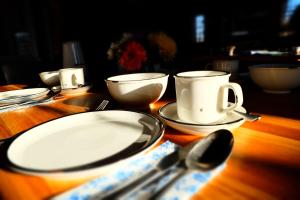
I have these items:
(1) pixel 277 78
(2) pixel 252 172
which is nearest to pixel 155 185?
(2) pixel 252 172

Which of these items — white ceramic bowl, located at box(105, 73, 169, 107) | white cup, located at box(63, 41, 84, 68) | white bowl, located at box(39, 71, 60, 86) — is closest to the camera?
white ceramic bowl, located at box(105, 73, 169, 107)

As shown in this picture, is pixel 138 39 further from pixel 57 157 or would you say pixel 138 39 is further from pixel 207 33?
pixel 207 33

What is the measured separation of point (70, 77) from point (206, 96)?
63 centimetres

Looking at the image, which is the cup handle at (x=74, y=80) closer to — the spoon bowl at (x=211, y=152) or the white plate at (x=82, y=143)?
the white plate at (x=82, y=143)

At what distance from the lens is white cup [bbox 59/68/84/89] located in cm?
86

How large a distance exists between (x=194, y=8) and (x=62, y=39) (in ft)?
6.72

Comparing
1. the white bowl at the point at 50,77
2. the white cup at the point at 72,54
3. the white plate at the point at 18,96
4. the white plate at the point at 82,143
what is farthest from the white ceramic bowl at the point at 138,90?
the white cup at the point at 72,54

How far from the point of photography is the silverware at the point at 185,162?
10.2 inches

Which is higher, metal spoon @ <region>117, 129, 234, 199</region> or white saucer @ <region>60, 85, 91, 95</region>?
white saucer @ <region>60, 85, 91, 95</region>

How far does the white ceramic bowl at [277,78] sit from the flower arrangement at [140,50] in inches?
15.8

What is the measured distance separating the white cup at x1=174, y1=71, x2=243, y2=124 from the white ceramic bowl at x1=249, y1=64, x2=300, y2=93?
0.32 meters

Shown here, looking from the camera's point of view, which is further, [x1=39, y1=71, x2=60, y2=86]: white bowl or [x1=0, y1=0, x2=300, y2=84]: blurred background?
[x1=0, y1=0, x2=300, y2=84]: blurred background

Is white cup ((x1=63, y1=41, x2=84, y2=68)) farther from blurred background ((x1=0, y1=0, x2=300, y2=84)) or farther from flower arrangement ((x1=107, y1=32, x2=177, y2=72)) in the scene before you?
flower arrangement ((x1=107, y1=32, x2=177, y2=72))

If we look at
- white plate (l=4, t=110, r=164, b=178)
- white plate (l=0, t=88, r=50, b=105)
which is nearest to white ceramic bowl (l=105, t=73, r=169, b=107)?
white plate (l=4, t=110, r=164, b=178)
